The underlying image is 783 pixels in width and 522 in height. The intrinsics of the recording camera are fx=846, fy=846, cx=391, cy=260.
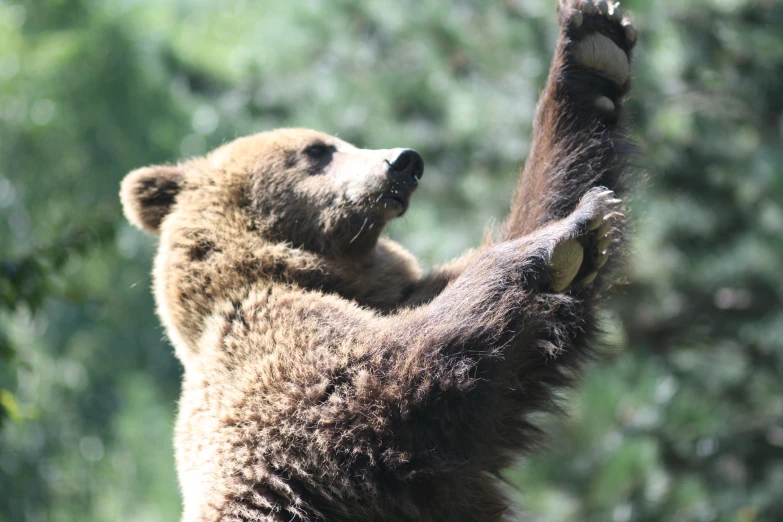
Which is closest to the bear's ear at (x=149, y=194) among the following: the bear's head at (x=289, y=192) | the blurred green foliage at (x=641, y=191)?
the bear's head at (x=289, y=192)

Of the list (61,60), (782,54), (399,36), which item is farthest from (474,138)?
(61,60)

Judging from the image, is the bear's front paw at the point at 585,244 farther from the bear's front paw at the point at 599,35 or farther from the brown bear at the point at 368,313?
the bear's front paw at the point at 599,35

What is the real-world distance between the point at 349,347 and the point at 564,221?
0.88 meters

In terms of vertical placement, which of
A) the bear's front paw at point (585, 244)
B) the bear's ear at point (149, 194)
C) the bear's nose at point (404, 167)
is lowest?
the bear's ear at point (149, 194)

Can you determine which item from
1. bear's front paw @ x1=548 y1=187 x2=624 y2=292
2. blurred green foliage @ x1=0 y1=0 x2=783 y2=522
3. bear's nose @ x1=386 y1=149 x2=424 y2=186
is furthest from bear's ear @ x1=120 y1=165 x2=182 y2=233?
bear's front paw @ x1=548 y1=187 x2=624 y2=292

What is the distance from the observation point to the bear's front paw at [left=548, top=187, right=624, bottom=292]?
2.92 metres

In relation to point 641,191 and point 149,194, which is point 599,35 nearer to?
point 149,194

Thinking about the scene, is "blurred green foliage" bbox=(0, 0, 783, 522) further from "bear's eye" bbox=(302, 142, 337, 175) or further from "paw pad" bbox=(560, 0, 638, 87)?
"paw pad" bbox=(560, 0, 638, 87)

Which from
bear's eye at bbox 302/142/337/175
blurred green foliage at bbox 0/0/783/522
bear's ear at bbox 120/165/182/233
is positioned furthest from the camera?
blurred green foliage at bbox 0/0/783/522

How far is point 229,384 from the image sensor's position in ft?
10.3

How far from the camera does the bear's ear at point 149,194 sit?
3832 millimetres

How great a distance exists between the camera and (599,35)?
348 centimetres

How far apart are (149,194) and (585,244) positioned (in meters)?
1.98

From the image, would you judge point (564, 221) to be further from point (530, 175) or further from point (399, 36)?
point (399, 36)
